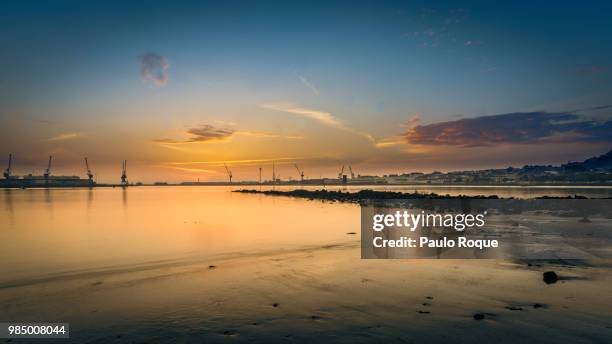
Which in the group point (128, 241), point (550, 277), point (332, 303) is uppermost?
point (550, 277)

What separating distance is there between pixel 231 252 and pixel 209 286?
21.1 ft

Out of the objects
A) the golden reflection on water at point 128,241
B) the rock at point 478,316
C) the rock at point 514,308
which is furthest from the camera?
the golden reflection on water at point 128,241

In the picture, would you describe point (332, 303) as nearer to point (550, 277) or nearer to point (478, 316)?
point (478, 316)

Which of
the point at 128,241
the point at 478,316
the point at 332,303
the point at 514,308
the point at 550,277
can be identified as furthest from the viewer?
the point at 128,241

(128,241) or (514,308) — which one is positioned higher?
(514,308)

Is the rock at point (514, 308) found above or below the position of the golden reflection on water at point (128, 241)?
above

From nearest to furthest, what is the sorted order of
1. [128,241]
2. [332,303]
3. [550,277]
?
[332,303] → [550,277] → [128,241]

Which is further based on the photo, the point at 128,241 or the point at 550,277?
the point at 128,241

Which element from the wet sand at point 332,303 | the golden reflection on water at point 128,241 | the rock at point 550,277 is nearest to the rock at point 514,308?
the wet sand at point 332,303

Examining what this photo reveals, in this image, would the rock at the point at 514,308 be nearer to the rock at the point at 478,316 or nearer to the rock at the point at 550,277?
the rock at the point at 478,316

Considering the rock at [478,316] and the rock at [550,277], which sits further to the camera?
the rock at [550,277]

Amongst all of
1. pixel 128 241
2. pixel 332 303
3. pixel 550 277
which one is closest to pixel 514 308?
pixel 550 277

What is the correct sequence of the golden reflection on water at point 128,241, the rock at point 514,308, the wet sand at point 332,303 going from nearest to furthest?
the wet sand at point 332,303
the rock at point 514,308
the golden reflection on water at point 128,241

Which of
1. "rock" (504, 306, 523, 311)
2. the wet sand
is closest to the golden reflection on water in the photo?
the wet sand
